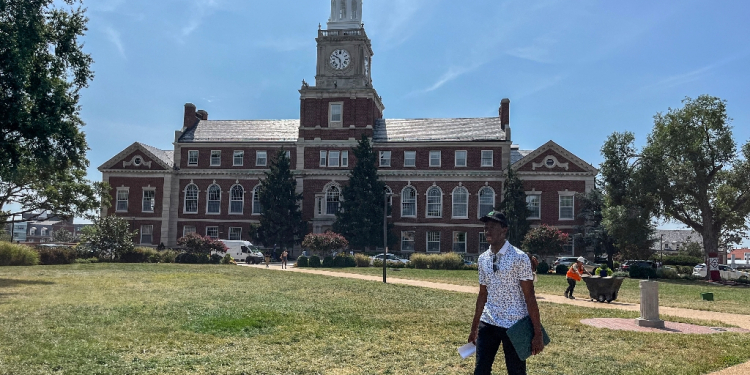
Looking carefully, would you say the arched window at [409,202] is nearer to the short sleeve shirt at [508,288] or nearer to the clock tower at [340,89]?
the clock tower at [340,89]

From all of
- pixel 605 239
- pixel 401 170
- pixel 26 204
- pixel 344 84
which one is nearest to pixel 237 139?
pixel 344 84

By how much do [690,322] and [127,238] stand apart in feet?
121

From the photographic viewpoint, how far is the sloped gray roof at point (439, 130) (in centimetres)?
5619

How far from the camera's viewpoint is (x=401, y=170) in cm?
5625

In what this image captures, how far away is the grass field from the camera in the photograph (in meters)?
8.75

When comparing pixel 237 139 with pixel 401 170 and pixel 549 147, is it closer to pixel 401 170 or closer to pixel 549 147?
pixel 401 170

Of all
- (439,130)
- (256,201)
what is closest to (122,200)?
(256,201)

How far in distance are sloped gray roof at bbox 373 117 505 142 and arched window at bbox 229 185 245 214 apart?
14130 millimetres

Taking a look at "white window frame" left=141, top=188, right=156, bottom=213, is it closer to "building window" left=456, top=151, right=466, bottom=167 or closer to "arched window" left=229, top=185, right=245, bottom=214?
"arched window" left=229, top=185, right=245, bottom=214

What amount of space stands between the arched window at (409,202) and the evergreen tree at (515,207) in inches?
323

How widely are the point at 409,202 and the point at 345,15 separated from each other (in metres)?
20.3

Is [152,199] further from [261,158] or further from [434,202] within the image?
[434,202]

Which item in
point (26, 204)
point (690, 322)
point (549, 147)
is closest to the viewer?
point (690, 322)

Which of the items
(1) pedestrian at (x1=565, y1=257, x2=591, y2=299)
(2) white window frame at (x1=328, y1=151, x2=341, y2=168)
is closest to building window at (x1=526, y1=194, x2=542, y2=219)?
(2) white window frame at (x1=328, y1=151, x2=341, y2=168)
